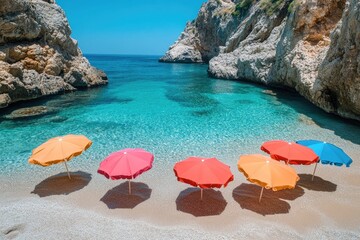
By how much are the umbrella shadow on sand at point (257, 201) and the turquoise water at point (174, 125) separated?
10.6 ft

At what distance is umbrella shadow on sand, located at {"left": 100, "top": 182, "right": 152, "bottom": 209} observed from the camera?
1046cm

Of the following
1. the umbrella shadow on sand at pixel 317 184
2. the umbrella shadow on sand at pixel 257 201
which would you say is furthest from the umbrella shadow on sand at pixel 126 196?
the umbrella shadow on sand at pixel 317 184

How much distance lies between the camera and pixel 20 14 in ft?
94.3

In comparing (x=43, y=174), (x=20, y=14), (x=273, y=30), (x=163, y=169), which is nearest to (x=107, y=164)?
(x=163, y=169)

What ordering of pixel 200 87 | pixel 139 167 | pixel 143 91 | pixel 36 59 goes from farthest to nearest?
pixel 200 87 < pixel 143 91 < pixel 36 59 < pixel 139 167

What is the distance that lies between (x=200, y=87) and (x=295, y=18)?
17.2 metres

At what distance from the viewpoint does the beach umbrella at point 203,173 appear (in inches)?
351

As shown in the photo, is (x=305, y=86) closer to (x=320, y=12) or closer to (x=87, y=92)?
(x=320, y=12)

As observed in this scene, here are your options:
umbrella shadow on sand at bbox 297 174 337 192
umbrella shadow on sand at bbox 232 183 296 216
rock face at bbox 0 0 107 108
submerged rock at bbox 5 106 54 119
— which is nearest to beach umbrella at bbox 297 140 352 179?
umbrella shadow on sand at bbox 297 174 337 192

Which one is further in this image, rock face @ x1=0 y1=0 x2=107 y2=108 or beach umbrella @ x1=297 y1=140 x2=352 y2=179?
rock face @ x1=0 y1=0 x2=107 y2=108

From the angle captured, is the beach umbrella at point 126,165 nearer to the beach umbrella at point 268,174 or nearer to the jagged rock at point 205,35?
→ the beach umbrella at point 268,174

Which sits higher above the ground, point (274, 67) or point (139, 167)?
point (274, 67)

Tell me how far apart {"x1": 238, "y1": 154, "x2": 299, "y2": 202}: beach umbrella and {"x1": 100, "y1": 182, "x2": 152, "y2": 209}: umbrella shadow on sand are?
436 cm

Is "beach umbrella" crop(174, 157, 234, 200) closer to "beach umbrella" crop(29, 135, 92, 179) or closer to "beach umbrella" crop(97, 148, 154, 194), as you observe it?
"beach umbrella" crop(97, 148, 154, 194)
